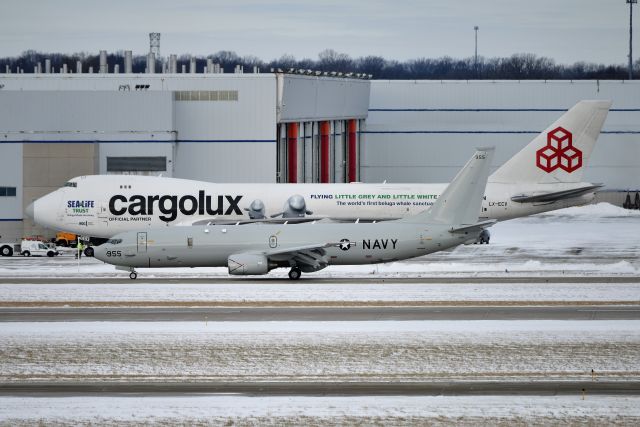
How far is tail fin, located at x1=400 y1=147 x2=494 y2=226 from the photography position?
59062mm

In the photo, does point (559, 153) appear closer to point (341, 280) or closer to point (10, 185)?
point (341, 280)

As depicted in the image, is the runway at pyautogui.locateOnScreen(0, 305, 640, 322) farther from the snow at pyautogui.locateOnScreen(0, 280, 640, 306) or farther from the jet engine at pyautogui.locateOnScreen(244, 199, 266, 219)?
the jet engine at pyautogui.locateOnScreen(244, 199, 266, 219)

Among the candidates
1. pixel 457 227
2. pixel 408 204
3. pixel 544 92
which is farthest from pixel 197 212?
pixel 544 92

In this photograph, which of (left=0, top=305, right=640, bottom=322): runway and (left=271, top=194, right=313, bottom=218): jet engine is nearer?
(left=0, top=305, right=640, bottom=322): runway

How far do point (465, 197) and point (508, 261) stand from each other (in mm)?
9553

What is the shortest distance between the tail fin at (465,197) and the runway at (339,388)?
992 inches

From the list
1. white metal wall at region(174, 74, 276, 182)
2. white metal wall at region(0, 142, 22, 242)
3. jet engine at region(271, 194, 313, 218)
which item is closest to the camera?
jet engine at region(271, 194, 313, 218)

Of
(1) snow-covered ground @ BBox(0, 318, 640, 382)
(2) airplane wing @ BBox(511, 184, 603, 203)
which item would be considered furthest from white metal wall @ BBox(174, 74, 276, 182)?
(1) snow-covered ground @ BBox(0, 318, 640, 382)

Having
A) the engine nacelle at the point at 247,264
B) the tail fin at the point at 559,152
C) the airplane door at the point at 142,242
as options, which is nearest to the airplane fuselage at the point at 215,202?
the tail fin at the point at 559,152

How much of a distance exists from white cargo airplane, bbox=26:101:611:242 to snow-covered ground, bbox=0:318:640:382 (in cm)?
2816

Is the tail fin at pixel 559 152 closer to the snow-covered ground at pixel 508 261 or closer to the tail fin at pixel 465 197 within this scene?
the snow-covered ground at pixel 508 261

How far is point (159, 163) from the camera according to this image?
85562 mm

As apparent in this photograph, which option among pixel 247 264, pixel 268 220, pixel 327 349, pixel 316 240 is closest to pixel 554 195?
pixel 268 220

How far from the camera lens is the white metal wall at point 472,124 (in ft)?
367
